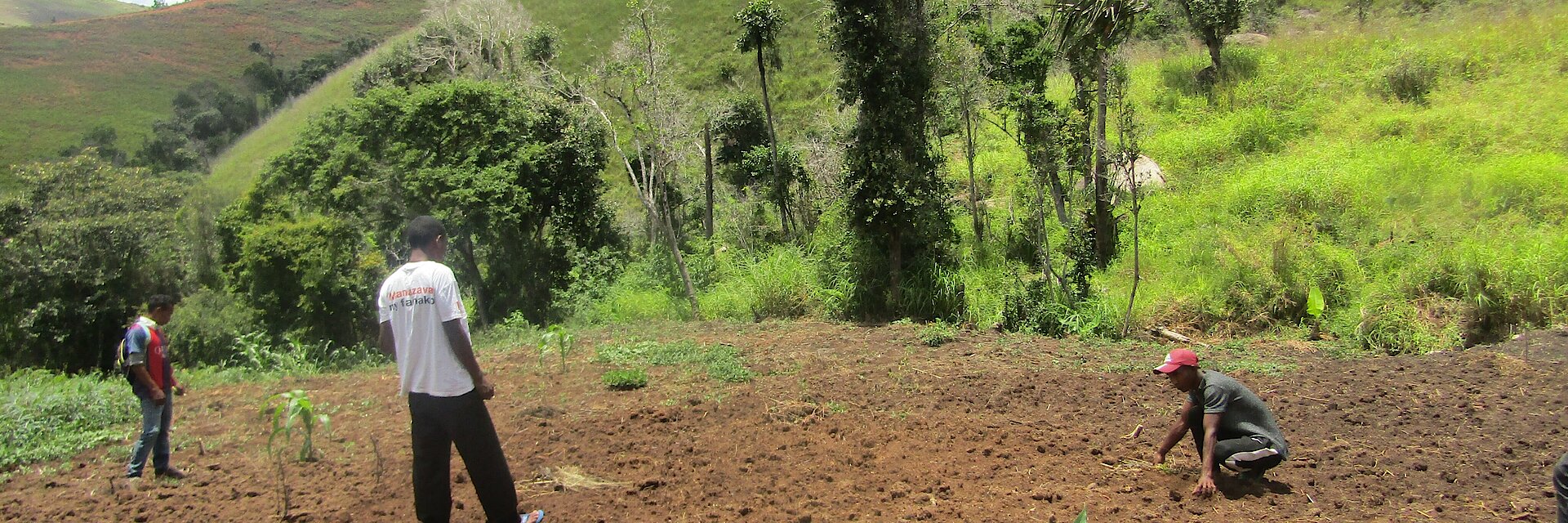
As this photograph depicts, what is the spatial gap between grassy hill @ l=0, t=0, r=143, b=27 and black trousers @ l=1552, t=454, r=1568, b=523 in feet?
334

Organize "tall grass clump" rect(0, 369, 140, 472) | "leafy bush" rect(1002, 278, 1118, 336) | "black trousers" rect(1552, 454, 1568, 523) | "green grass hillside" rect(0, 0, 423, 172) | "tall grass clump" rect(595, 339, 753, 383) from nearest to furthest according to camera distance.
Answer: "black trousers" rect(1552, 454, 1568, 523)
"tall grass clump" rect(0, 369, 140, 472)
"tall grass clump" rect(595, 339, 753, 383)
"leafy bush" rect(1002, 278, 1118, 336)
"green grass hillside" rect(0, 0, 423, 172)

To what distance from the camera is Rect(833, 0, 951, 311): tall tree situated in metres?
10.5

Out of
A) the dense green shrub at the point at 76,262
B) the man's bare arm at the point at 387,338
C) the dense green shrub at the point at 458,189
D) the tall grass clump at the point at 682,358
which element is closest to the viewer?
the man's bare arm at the point at 387,338

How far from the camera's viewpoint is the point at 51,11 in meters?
84.7

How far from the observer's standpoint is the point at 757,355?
8.50 metres

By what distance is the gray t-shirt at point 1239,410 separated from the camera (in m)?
4.20

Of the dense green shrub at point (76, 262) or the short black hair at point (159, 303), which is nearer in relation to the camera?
the short black hair at point (159, 303)

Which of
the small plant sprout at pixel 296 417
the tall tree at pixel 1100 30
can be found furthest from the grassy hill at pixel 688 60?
the small plant sprout at pixel 296 417

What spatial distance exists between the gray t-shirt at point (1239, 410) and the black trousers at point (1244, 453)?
0.03 m

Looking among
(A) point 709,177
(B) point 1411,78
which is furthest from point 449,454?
(A) point 709,177

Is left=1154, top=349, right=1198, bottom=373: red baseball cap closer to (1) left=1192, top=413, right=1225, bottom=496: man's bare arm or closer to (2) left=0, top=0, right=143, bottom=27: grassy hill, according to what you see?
(1) left=1192, top=413, right=1225, bottom=496: man's bare arm

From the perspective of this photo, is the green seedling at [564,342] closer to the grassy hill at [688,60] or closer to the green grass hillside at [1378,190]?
the green grass hillside at [1378,190]

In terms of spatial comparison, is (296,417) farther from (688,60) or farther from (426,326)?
(688,60)

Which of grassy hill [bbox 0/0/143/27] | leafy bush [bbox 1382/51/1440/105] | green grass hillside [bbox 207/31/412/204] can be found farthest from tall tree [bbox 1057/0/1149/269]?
grassy hill [bbox 0/0/143/27]
